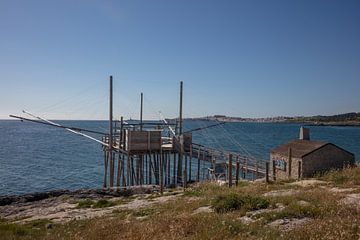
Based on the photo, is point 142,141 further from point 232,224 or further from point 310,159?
point 232,224

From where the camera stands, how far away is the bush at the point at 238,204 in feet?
36.5

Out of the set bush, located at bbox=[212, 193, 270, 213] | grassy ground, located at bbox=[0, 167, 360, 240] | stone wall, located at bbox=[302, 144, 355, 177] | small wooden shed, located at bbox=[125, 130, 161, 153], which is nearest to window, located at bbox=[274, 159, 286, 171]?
stone wall, located at bbox=[302, 144, 355, 177]

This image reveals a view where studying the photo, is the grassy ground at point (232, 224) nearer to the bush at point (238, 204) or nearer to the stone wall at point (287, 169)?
the bush at point (238, 204)

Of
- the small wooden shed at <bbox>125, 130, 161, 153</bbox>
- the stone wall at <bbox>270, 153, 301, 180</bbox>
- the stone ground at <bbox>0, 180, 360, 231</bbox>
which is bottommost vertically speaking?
the stone ground at <bbox>0, 180, 360, 231</bbox>

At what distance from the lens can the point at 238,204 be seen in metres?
11.4

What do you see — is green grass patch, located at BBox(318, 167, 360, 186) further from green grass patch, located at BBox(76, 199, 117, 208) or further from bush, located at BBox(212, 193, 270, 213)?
green grass patch, located at BBox(76, 199, 117, 208)

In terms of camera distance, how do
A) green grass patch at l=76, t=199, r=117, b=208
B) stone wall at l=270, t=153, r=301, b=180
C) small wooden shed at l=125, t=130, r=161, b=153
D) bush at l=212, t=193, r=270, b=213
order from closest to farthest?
Answer: bush at l=212, t=193, r=270, b=213 < green grass patch at l=76, t=199, r=117, b=208 < stone wall at l=270, t=153, r=301, b=180 < small wooden shed at l=125, t=130, r=161, b=153

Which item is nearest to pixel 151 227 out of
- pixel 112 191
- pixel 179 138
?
pixel 112 191

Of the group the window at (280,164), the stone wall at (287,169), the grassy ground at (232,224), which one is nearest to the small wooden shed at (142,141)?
the stone wall at (287,169)

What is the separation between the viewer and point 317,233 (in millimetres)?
7070

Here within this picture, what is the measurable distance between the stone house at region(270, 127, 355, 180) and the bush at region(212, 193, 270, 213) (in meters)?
11.4

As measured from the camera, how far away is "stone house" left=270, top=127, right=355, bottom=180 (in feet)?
76.2

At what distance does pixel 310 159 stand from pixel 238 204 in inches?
531

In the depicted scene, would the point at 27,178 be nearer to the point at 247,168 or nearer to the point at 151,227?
the point at 247,168
